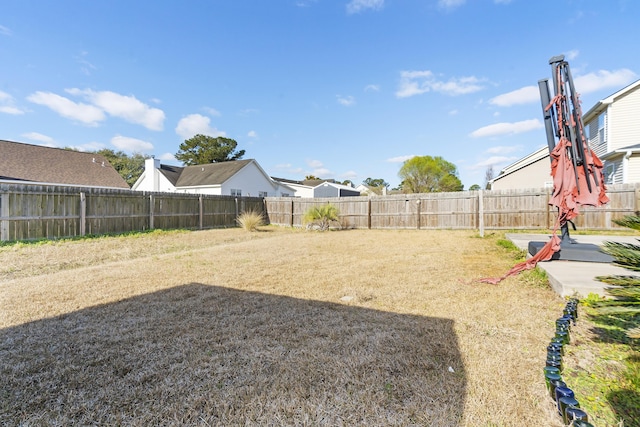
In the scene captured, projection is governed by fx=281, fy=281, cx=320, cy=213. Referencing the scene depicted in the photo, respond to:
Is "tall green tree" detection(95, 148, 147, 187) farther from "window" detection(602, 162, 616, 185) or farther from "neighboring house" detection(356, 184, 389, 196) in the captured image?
"window" detection(602, 162, 616, 185)

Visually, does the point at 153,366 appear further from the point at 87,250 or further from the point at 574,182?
the point at 87,250

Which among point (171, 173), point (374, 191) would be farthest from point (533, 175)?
point (171, 173)

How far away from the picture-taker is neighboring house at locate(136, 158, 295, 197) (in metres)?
20.9

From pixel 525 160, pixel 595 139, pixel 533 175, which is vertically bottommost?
pixel 533 175

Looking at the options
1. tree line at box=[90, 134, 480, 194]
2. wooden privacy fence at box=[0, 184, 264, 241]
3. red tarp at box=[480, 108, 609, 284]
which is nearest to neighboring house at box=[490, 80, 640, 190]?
red tarp at box=[480, 108, 609, 284]

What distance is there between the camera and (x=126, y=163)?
35438 mm

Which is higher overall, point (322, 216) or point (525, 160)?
point (525, 160)

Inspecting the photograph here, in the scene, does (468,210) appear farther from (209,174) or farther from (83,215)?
(209,174)

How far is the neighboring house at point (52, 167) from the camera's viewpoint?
46.4 ft

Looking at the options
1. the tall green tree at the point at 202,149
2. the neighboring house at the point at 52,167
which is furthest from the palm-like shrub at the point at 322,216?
the tall green tree at the point at 202,149

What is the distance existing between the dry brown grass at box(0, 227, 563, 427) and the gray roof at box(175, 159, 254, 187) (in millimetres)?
16672

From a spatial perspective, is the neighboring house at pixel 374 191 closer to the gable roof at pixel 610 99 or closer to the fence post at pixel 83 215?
the gable roof at pixel 610 99

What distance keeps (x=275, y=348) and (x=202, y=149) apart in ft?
123

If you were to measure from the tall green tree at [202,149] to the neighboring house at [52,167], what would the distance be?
655 inches
